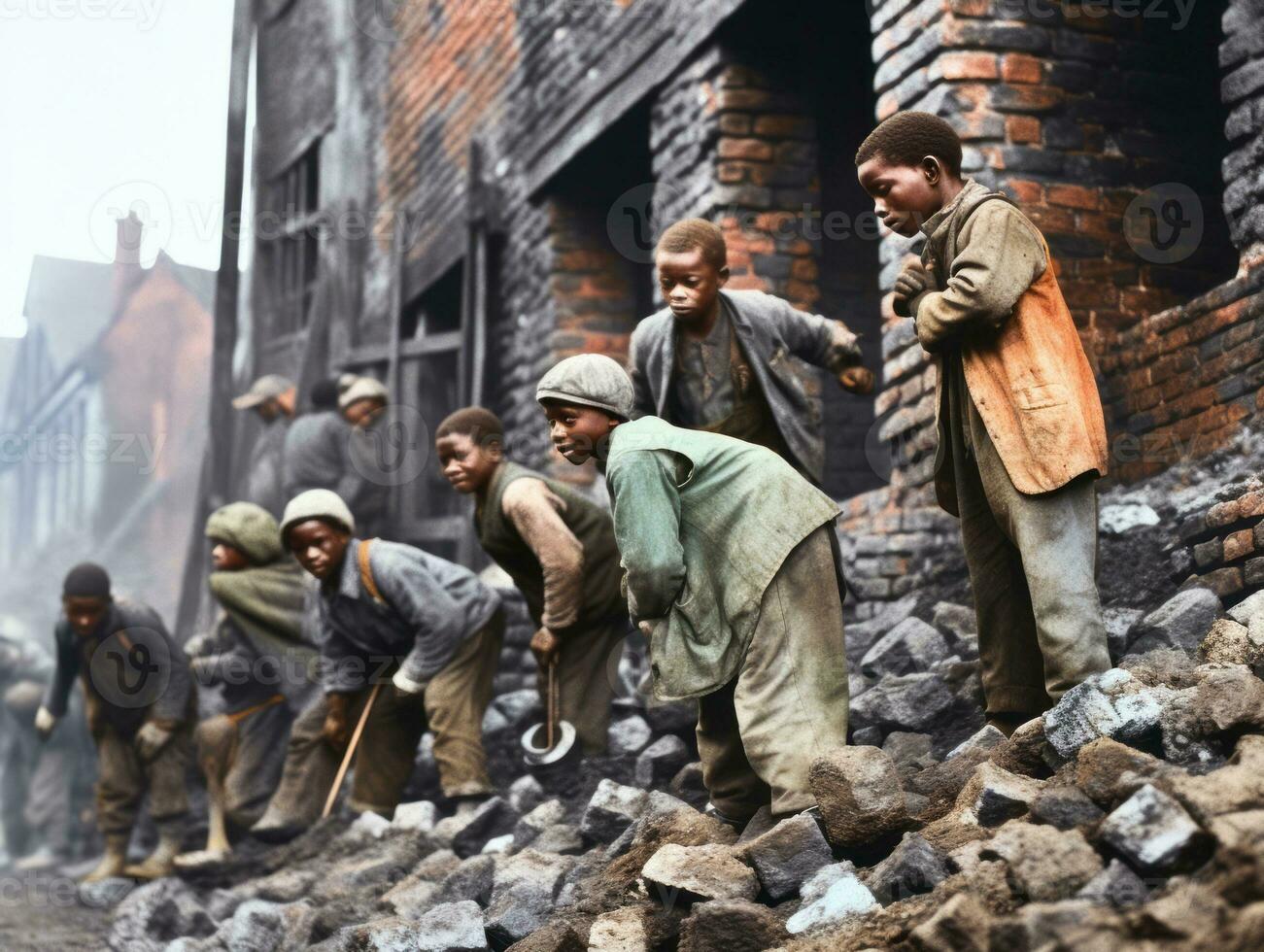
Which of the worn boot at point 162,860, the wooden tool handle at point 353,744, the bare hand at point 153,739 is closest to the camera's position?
the wooden tool handle at point 353,744

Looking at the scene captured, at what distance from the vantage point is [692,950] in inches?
138

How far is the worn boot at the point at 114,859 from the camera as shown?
24.1ft

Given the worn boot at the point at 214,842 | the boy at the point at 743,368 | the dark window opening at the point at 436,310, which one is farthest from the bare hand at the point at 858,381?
the dark window opening at the point at 436,310

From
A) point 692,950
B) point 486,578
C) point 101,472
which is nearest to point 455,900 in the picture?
point 692,950

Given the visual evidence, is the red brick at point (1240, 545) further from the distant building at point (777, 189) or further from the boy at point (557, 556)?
the boy at point (557, 556)

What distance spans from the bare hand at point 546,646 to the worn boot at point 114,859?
265 cm

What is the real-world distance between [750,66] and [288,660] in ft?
10.8

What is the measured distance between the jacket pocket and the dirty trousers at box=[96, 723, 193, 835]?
473 cm

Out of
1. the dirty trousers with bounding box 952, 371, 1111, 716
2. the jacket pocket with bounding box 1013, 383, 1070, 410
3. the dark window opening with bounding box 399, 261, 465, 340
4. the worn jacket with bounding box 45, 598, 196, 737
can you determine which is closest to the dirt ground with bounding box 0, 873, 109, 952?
the worn jacket with bounding box 45, 598, 196, 737

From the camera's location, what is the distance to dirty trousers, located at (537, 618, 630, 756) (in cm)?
594

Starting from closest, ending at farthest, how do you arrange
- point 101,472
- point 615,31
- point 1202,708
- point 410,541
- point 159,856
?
point 1202,708 → point 159,856 → point 615,31 → point 410,541 → point 101,472

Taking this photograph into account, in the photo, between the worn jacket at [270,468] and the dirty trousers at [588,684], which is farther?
the worn jacket at [270,468]

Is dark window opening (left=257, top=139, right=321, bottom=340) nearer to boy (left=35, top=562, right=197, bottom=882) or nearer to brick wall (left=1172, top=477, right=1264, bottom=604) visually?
boy (left=35, top=562, right=197, bottom=882)

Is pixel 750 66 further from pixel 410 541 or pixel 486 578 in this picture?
pixel 410 541
